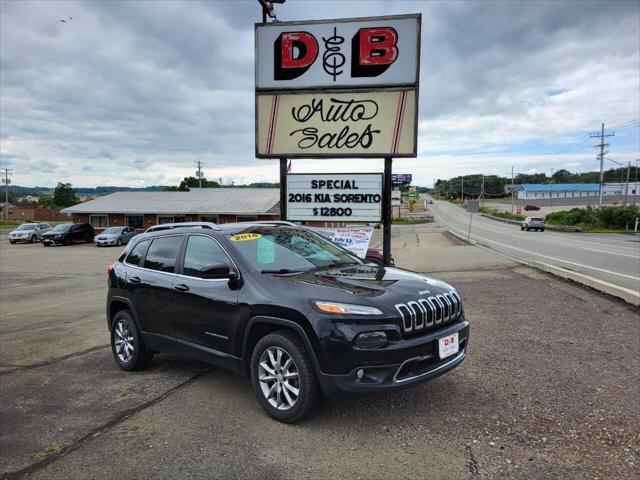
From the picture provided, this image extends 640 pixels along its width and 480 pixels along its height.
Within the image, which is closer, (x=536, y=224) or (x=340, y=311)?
(x=340, y=311)

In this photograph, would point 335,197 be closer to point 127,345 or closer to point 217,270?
point 127,345

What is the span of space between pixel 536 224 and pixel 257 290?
5354 cm

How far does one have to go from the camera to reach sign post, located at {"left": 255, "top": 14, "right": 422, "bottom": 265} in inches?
337

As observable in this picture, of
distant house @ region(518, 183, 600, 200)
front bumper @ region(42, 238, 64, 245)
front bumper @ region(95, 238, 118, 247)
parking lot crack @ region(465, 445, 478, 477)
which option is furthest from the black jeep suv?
distant house @ region(518, 183, 600, 200)

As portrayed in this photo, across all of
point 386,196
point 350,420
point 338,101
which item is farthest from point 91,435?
point 338,101

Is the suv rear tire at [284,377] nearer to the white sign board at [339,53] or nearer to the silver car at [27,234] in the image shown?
the white sign board at [339,53]

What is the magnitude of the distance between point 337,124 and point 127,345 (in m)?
5.50

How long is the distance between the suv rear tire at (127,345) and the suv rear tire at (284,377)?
190 centimetres

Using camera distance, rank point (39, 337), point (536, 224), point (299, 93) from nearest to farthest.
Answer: point (39, 337), point (299, 93), point (536, 224)

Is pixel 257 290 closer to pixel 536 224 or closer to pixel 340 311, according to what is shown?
pixel 340 311

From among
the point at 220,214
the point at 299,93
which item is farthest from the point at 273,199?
the point at 299,93

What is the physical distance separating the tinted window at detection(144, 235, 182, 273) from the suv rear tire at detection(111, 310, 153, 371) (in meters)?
0.72

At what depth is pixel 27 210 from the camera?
274 feet

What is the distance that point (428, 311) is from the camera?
3.79 metres
